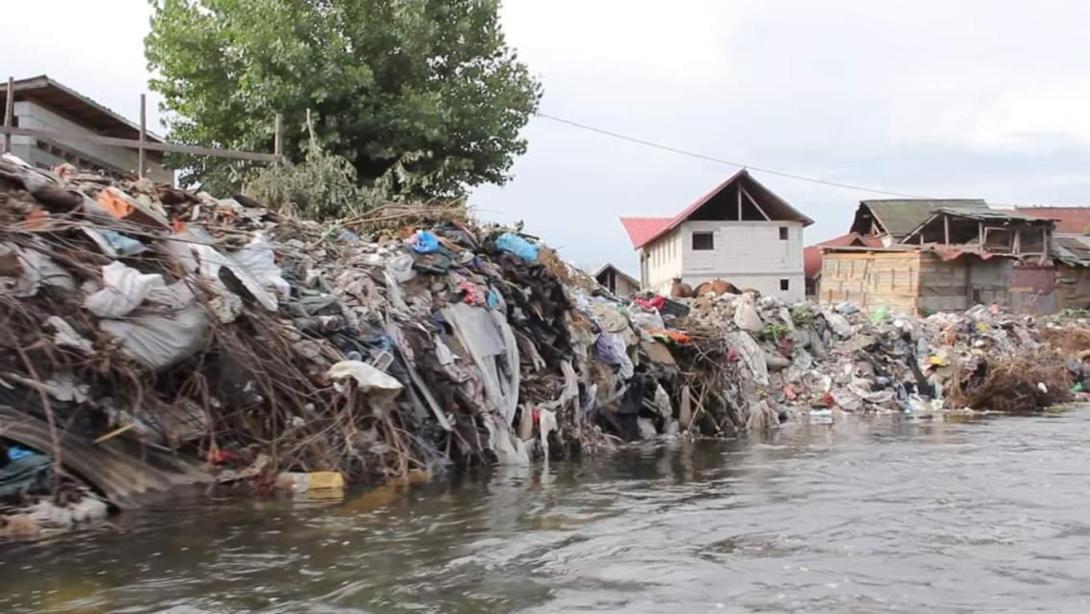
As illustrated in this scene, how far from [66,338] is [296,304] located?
2166mm

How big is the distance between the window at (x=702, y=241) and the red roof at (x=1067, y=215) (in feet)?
59.6

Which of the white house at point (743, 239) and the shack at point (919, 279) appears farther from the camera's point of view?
the white house at point (743, 239)

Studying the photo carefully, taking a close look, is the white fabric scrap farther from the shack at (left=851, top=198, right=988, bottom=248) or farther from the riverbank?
the shack at (left=851, top=198, right=988, bottom=248)

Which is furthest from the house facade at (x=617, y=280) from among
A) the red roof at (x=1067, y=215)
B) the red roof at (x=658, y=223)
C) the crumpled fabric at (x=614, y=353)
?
the crumpled fabric at (x=614, y=353)

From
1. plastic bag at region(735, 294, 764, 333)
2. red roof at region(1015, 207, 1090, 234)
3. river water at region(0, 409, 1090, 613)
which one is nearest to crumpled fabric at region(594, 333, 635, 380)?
river water at region(0, 409, 1090, 613)

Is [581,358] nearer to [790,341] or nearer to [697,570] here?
[697,570]

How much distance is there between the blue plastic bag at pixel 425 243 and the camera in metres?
9.54

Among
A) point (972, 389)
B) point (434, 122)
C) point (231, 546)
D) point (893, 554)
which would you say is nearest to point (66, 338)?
point (231, 546)

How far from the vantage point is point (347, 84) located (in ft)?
60.9

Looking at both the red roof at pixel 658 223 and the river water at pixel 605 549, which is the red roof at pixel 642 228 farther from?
the river water at pixel 605 549

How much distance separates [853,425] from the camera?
45.5 feet

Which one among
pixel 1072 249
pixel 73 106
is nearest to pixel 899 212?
pixel 1072 249

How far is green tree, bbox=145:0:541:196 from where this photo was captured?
733 inches

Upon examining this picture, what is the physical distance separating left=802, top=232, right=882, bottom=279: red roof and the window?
151 inches
